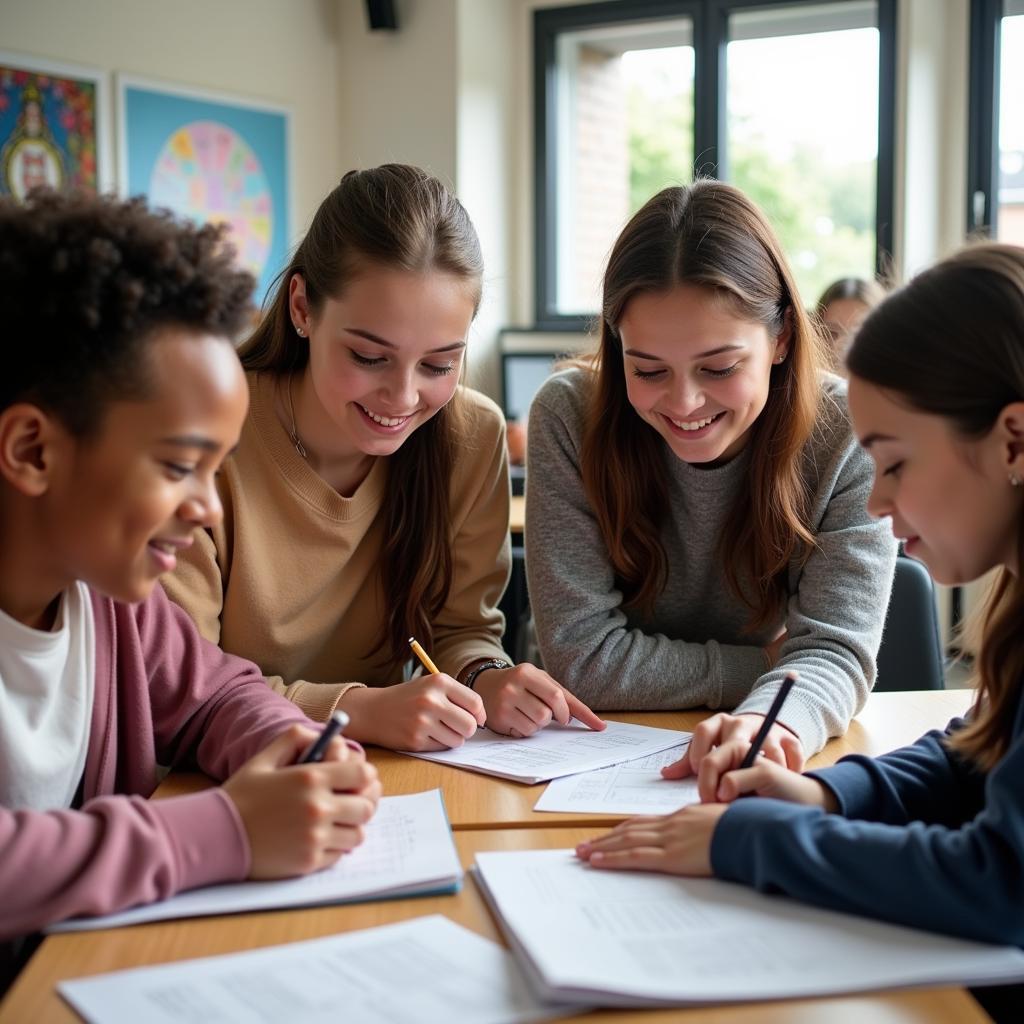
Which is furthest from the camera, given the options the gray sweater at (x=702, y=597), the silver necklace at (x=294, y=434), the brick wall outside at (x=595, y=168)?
the brick wall outside at (x=595, y=168)

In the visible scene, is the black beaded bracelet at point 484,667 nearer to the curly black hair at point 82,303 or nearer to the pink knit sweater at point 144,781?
the pink knit sweater at point 144,781

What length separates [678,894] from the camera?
969mm

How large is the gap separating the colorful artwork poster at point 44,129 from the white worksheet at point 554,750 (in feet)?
10.2

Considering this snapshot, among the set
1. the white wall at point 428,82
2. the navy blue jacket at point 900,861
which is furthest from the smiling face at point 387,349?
the white wall at point 428,82

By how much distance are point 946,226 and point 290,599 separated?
359 centimetres

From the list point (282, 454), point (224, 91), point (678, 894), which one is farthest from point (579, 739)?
point (224, 91)

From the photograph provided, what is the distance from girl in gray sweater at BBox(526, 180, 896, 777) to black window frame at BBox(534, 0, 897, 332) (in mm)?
2955

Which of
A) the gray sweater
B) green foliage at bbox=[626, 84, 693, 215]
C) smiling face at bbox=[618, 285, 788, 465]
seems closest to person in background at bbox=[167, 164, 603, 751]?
the gray sweater

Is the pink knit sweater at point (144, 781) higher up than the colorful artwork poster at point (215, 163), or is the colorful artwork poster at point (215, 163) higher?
the colorful artwork poster at point (215, 163)

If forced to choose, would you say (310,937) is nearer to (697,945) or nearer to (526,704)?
(697,945)

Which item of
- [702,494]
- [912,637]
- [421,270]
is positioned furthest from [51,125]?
[912,637]

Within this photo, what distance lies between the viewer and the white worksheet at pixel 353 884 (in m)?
0.94

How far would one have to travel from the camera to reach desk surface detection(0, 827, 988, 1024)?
0.79m

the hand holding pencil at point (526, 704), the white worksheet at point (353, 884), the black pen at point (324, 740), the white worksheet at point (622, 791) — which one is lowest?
the white worksheet at point (622, 791)
